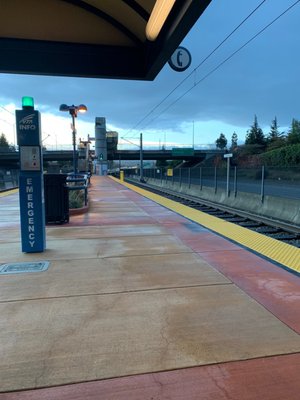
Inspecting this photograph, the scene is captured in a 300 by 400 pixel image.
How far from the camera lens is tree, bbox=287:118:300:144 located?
73931 millimetres

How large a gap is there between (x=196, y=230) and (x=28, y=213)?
169 inches

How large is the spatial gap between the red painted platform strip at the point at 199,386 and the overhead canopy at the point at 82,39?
470 cm

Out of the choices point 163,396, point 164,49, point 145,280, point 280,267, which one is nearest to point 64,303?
point 145,280

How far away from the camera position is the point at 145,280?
485 cm

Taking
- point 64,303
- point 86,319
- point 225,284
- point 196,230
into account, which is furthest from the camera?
point 196,230

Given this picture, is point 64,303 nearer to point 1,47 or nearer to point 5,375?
point 5,375

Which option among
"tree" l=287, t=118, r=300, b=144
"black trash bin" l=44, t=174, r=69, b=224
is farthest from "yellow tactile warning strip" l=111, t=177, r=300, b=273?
"tree" l=287, t=118, r=300, b=144

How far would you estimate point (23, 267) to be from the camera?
→ 5.47 metres

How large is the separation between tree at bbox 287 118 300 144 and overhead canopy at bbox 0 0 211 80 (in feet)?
239

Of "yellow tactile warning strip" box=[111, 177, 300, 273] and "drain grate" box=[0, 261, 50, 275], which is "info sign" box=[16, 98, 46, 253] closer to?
"drain grate" box=[0, 261, 50, 275]

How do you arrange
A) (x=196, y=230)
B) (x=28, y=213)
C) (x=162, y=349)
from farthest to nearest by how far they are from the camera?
(x=196, y=230), (x=28, y=213), (x=162, y=349)

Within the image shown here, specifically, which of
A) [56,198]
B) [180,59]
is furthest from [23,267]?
[180,59]

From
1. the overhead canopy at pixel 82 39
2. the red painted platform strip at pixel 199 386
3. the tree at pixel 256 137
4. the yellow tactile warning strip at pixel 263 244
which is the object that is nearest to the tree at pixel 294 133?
the tree at pixel 256 137

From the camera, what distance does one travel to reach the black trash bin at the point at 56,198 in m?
9.38
